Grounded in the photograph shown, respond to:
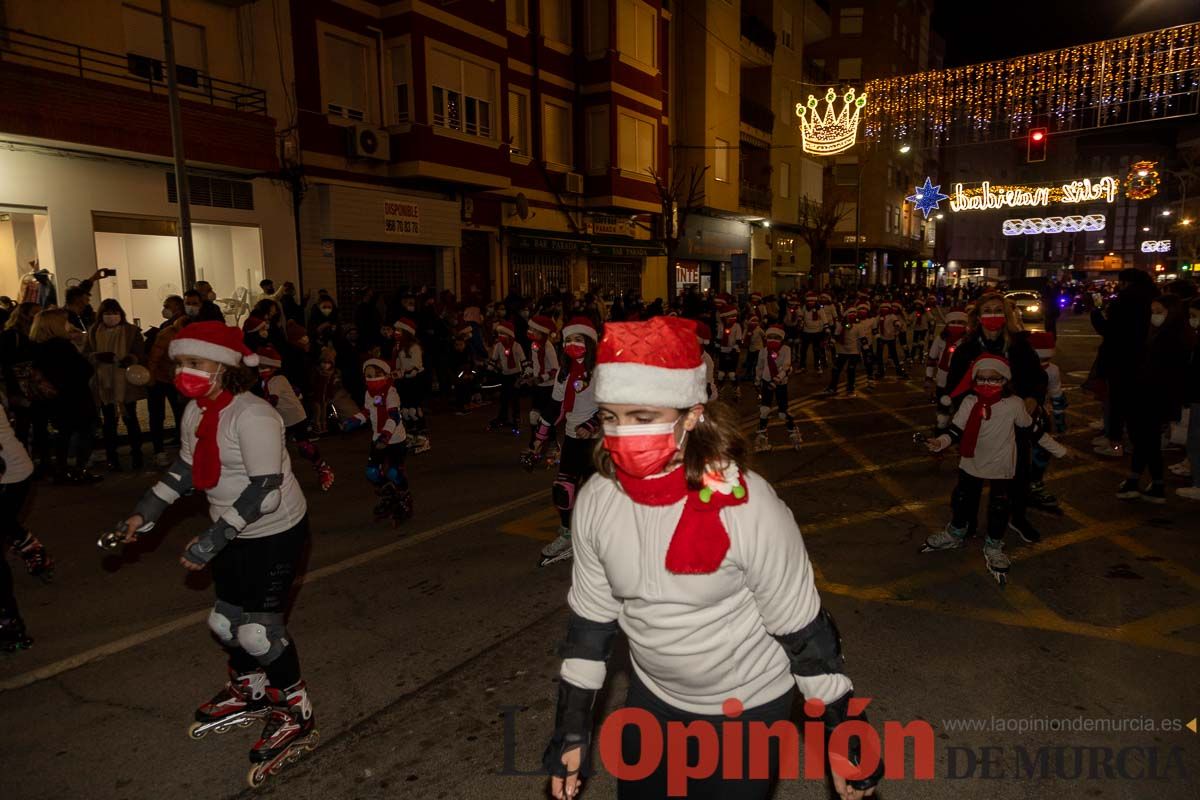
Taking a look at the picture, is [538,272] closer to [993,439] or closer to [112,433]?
[112,433]

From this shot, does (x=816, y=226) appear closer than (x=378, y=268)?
No

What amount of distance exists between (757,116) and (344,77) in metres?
22.0

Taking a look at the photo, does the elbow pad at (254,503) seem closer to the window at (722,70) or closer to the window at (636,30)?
the window at (636,30)

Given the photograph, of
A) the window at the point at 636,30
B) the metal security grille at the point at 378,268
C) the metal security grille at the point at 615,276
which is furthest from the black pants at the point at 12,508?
the window at the point at 636,30

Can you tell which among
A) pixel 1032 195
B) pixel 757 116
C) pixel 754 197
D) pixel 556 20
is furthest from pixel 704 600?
pixel 1032 195

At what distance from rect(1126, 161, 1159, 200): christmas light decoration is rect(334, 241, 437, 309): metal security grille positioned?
2584 cm

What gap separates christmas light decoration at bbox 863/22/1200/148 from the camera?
14469 mm

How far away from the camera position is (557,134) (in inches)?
963

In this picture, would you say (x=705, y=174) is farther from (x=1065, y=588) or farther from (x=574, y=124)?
(x=1065, y=588)

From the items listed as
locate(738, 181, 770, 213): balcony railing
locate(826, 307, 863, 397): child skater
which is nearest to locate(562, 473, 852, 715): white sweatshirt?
locate(826, 307, 863, 397): child skater

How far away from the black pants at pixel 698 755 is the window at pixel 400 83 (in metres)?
18.3

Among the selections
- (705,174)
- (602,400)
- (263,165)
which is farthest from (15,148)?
(705,174)

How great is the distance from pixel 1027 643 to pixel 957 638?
391mm

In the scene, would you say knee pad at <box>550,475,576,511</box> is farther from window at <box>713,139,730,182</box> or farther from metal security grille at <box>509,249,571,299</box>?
window at <box>713,139,730,182</box>
